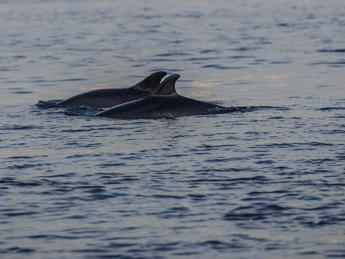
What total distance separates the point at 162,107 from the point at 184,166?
16.6ft

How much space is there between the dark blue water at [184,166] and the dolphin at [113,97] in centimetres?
89

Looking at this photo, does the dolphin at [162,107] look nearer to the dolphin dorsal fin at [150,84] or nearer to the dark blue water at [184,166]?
the dark blue water at [184,166]

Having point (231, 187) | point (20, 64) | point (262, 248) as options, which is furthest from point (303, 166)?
point (20, 64)

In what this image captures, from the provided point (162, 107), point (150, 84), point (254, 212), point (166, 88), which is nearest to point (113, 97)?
point (150, 84)

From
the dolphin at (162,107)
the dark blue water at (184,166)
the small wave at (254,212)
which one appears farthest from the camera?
the dolphin at (162,107)

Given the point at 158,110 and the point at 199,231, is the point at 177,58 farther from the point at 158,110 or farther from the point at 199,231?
the point at 199,231

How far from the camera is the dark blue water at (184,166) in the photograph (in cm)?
1201

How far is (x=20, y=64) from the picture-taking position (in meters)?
34.4

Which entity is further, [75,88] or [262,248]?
[75,88]

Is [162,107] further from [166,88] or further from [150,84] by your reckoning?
[150,84]

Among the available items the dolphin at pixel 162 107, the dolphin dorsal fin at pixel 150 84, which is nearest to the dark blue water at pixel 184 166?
the dolphin at pixel 162 107

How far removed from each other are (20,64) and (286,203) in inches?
865

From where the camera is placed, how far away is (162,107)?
20641 millimetres

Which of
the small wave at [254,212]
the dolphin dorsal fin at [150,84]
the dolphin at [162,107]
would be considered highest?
the dolphin dorsal fin at [150,84]
